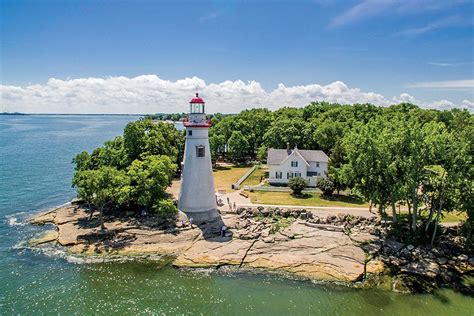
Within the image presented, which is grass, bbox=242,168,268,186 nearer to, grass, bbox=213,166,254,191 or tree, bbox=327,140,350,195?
grass, bbox=213,166,254,191

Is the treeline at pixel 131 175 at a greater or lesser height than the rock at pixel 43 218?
greater

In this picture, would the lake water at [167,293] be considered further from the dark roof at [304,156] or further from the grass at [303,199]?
the dark roof at [304,156]

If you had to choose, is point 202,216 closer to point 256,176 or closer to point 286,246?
point 286,246

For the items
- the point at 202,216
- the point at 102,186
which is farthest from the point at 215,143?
the point at 102,186

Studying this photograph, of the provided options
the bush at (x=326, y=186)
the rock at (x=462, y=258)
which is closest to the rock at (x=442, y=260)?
the rock at (x=462, y=258)

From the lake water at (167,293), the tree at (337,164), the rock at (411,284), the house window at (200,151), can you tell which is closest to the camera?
the lake water at (167,293)

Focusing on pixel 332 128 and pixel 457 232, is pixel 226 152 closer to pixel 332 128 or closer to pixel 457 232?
pixel 332 128

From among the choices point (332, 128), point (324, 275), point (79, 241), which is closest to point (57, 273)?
point (79, 241)

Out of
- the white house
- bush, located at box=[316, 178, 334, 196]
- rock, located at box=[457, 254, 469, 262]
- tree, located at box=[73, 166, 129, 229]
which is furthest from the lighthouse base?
rock, located at box=[457, 254, 469, 262]
